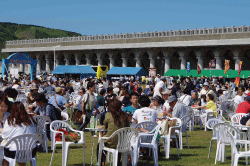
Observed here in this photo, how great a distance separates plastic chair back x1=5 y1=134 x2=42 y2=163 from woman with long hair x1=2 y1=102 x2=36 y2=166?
2.9 inches

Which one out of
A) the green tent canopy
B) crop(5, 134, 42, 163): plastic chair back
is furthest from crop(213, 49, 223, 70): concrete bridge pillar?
crop(5, 134, 42, 163): plastic chair back

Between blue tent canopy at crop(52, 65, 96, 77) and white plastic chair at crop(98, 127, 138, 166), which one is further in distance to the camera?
blue tent canopy at crop(52, 65, 96, 77)

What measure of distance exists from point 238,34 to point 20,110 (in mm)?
37886

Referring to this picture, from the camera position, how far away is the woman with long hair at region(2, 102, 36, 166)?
5.34 m

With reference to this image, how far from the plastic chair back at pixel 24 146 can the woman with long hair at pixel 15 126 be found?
73 mm

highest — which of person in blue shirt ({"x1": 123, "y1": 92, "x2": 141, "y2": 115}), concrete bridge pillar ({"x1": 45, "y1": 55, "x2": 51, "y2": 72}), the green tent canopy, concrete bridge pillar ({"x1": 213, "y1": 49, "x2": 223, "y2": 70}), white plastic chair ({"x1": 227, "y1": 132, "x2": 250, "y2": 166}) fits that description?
concrete bridge pillar ({"x1": 45, "y1": 55, "x2": 51, "y2": 72})

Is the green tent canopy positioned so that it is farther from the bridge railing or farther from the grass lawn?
the grass lawn

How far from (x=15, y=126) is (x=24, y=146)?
0.91ft

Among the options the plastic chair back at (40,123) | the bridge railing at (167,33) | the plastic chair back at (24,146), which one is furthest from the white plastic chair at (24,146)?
the bridge railing at (167,33)

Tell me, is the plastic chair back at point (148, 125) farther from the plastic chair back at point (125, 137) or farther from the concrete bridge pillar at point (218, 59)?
→ the concrete bridge pillar at point (218, 59)

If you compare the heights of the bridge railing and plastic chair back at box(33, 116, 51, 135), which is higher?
the bridge railing

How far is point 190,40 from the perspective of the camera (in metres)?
44.6

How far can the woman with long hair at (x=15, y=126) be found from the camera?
210 inches

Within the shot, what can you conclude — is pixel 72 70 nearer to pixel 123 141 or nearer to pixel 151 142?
pixel 151 142
